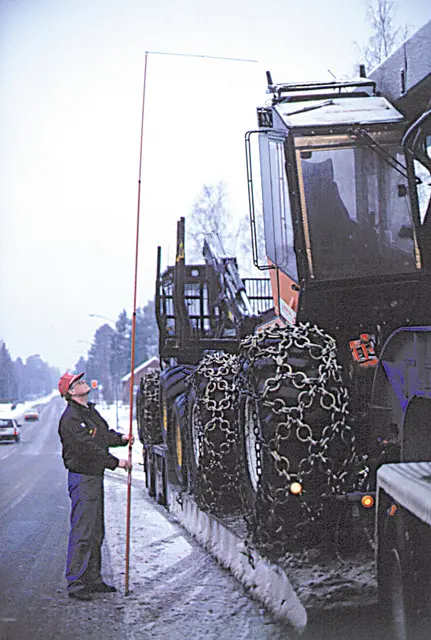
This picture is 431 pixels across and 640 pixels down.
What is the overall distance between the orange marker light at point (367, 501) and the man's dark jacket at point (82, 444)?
6.88 ft

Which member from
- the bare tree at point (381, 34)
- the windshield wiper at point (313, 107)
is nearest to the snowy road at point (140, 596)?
the windshield wiper at point (313, 107)

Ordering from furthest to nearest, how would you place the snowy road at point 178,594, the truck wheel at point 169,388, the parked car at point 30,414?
the parked car at point 30,414, the truck wheel at point 169,388, the snowy road at point 178,594

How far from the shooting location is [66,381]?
245 inches

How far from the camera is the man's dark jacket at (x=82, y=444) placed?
609 cm

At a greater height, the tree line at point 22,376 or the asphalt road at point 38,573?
the tree line at point 22,376

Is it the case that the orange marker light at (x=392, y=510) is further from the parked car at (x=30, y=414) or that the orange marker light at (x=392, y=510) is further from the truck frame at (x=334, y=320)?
the parked car at (x=30, y=414)

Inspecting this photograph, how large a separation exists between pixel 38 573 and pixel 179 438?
8.00 feet

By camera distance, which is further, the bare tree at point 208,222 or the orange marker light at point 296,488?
the bare tree at point 208,222

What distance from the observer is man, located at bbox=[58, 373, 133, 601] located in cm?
600

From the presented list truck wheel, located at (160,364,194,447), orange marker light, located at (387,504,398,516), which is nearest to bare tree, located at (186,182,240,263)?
truck wheel, located at (160,364,194,447)

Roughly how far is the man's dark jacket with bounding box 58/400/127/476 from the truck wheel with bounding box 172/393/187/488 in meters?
2.19

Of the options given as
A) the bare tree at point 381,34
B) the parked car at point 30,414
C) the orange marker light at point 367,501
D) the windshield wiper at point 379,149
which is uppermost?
the bare tree at point 381,34

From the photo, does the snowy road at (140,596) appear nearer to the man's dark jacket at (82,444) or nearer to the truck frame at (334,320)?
the truck frame at (334,320)

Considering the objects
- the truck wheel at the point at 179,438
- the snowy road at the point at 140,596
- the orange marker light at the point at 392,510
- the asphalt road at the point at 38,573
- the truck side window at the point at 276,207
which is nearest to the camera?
the orange marker light at the point at 392,510
